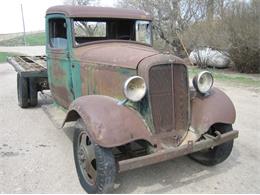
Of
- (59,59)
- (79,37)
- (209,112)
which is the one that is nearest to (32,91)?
(59,59)

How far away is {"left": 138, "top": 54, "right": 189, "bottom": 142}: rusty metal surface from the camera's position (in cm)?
371

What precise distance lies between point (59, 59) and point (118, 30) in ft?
3.49

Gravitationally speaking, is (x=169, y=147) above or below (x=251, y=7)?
below

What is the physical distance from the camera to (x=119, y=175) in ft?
13.5

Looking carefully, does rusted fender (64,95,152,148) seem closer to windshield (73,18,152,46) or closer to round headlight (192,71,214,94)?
round headlight (192,71,214,94)

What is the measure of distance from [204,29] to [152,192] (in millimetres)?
11995

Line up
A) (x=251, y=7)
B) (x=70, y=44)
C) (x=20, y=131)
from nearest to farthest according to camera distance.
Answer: (x=70, y=44) < (x=20, y=131) < (x=251, y=7)

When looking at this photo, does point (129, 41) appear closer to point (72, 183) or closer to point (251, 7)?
point (72, 183)

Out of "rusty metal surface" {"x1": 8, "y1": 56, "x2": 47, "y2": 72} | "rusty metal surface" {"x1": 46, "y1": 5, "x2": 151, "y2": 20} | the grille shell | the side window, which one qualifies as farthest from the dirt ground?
"rusty metal surface" {"x1": 46, "y1": 5, "x2": 151, "y2": 20}

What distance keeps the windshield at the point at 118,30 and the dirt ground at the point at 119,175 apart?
1705 millimetres

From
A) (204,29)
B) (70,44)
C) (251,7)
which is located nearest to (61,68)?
(70,44)

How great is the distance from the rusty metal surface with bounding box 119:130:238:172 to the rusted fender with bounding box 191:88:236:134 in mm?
199

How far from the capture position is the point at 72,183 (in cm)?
390

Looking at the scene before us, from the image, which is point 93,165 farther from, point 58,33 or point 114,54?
point 58,33
